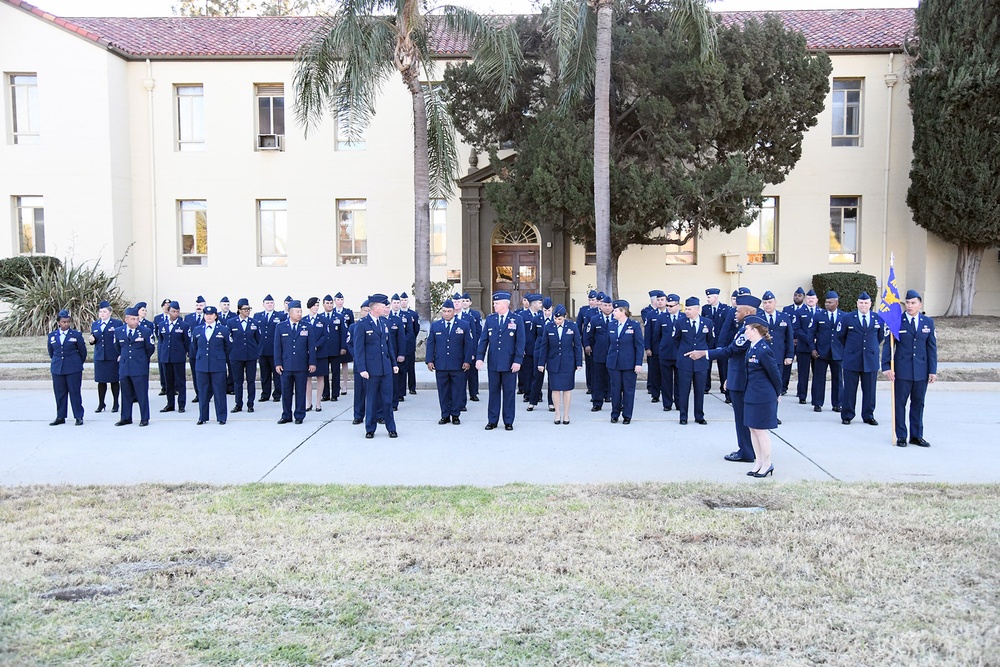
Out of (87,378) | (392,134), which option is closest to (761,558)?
(87,378)

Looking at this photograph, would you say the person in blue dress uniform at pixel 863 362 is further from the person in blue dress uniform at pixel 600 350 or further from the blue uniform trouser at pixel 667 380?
the person in blue dress uniform at pixel 600 350

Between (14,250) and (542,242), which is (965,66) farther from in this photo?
(14,250)

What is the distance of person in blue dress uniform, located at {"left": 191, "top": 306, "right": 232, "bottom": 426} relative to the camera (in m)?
10.6

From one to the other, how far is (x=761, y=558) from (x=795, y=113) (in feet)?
58.0

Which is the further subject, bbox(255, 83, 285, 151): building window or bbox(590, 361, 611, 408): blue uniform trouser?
bbox(255, 83, 285, 151): building window

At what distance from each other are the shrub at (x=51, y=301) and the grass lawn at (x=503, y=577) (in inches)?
637

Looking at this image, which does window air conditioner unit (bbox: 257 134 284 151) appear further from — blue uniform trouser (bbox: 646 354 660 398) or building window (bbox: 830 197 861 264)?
building window (bbox: 830 197 861 264)

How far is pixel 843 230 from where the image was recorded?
976 inches

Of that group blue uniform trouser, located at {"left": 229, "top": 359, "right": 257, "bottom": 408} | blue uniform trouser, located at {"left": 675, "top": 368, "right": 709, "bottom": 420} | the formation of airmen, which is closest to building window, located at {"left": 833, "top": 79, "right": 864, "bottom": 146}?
the formation of airmen

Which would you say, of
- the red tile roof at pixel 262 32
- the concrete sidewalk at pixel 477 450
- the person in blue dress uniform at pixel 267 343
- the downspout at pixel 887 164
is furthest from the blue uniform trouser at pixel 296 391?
the downspout at pixel 887 164

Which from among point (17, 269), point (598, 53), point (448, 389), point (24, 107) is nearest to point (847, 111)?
point (598, 53)

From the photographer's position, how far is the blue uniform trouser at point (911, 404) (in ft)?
29.6

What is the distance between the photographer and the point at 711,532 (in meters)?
5.66

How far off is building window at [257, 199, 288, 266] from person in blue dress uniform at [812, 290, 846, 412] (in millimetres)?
18317
